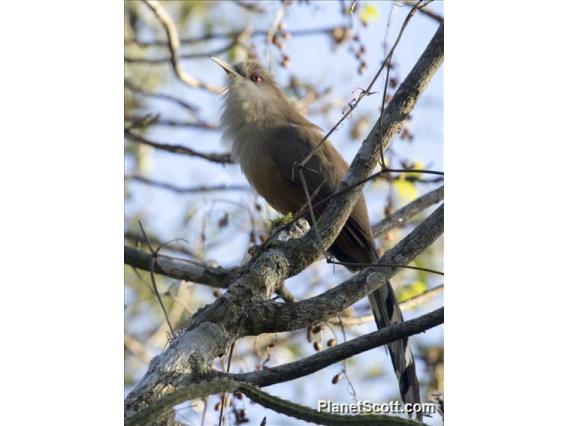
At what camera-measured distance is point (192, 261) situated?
175 inches

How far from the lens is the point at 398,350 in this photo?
401cm

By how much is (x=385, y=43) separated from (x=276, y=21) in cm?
136

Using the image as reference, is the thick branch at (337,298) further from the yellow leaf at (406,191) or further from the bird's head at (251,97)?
the bird's head at (251,97)

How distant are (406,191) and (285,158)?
0.82 metres

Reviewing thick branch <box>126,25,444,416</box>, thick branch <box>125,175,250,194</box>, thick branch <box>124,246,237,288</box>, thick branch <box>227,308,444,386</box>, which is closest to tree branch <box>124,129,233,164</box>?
thick branch <box>125,175,250,194</box>

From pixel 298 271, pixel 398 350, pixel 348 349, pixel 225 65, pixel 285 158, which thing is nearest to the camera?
pixel 348 349

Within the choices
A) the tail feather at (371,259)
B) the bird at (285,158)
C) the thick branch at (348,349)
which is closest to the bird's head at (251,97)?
the bird at (285,158)

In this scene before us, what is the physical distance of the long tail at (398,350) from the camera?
368 cm

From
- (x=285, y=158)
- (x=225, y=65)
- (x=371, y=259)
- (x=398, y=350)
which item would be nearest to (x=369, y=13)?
(x=285, y=158)

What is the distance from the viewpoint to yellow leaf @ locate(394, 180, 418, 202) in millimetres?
4973

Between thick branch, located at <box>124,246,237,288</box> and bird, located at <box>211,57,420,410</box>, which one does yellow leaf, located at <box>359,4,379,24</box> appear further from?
thick branch, located at <box>124,246,237,288</box>

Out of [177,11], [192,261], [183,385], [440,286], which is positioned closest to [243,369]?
[192,261]

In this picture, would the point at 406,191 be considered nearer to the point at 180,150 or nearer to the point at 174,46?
the point at 180,150

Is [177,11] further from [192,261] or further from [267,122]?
[192,261]
